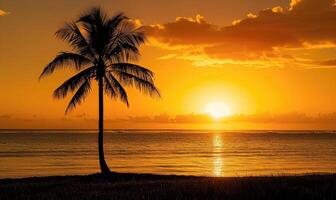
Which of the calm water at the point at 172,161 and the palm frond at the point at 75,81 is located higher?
the palm frond at the point at 75,81

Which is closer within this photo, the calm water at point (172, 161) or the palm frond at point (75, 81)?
the palm frond at point (75, 81)

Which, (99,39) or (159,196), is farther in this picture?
(99,39)

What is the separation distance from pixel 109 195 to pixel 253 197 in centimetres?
438

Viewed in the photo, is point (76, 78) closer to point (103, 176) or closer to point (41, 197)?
point (103, 176)

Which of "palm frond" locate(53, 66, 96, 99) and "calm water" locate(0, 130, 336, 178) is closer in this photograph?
"palm frond" locate(53, 66, 96, 99)

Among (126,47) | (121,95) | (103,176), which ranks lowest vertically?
(103,176)

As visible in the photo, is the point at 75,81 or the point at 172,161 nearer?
the point at 75,81

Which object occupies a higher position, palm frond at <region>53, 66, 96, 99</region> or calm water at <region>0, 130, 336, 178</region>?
palm frond at <region>53, 66, 96, 99</region>

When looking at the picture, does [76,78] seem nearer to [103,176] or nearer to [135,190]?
[103,176]

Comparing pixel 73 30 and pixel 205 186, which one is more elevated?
pixel 73 30

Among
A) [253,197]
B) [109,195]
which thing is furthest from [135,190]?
Answer: [253,197]

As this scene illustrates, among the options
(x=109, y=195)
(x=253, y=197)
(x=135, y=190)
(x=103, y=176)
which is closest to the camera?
(x=253, y=197)

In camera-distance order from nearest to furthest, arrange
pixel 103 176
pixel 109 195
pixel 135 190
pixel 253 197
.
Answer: pixel 253 197 < pixel 109 195 < pixel 135 190 < pixel 103 176

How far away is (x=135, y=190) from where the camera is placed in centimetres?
1589
